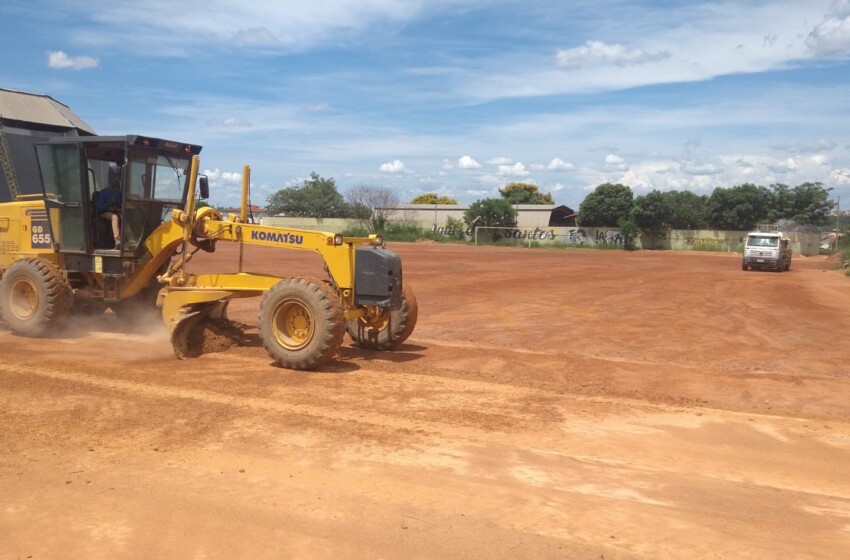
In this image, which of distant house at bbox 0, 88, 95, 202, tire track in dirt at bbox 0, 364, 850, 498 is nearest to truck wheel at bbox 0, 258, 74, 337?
tire track in dirt at bbox 0, 364, 850, 498

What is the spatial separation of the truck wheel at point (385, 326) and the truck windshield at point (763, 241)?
31052mm

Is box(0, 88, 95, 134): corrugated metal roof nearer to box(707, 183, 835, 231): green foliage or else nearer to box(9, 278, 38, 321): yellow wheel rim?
box(9, 278, 38, 321): yellow wheel rim

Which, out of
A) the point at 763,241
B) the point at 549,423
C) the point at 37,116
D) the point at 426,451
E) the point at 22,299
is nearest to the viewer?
the point at 426,451

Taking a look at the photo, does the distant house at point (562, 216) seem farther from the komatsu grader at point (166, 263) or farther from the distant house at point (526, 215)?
the komatsu grader at point (166, 263)

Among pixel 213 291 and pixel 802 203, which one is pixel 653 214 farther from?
pixel 213 291

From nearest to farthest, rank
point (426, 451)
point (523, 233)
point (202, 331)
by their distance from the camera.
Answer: point (426, 451) → point (202, 331) → point (523, 233)

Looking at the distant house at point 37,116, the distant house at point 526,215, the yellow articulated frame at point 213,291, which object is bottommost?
the yellow articulated frame at point 213,291

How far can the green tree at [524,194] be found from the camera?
107 m

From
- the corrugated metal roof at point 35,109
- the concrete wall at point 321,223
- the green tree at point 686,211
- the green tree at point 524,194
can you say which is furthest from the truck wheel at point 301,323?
the green tree at point 524,194

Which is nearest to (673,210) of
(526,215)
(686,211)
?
(686,211)

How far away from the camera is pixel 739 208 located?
70000 millimetres

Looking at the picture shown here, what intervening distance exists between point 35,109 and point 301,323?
23765 millimetres

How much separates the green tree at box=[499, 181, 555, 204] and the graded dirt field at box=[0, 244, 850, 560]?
95.6m

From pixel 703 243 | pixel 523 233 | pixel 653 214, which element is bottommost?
pixel 703 243
